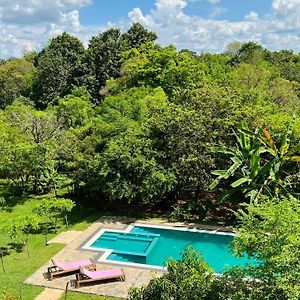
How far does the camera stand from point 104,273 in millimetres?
15562

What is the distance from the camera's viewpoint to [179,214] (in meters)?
22.5

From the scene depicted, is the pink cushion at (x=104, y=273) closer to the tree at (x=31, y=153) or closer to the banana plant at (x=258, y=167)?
the banana plant at (x=258, y=167)

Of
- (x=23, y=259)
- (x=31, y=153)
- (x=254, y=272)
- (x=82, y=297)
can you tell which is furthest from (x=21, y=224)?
(x=254, y=272)

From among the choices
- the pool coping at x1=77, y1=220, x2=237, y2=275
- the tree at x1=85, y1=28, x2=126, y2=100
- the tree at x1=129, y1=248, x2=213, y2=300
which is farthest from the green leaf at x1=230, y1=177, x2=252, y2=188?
the tree at x1=85, y1=28, x2=126, y2=100

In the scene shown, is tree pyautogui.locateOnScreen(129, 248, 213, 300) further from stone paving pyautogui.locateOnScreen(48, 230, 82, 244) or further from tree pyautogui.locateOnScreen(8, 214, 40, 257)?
stone paving pyautogui.locateOnScreen(48, 230, 82, 244)

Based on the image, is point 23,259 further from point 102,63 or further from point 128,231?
point 102,63

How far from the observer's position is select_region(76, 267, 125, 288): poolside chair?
15.2 metres

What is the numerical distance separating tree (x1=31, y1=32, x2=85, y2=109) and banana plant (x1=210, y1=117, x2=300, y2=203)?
32.4 meters

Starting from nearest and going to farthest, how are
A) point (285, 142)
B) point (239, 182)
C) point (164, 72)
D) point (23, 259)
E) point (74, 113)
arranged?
point (23, 259) → point (239, 182) → point (285, 142) → point (74, 113) → point (164, 72)

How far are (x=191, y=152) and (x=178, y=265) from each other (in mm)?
11461

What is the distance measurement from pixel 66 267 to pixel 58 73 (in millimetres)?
38039

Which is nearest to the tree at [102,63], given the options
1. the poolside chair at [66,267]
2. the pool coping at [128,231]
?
the pool coping at [128,231]

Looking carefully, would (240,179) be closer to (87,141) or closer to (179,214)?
(179,214)

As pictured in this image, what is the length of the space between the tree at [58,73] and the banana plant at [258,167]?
106 ft
